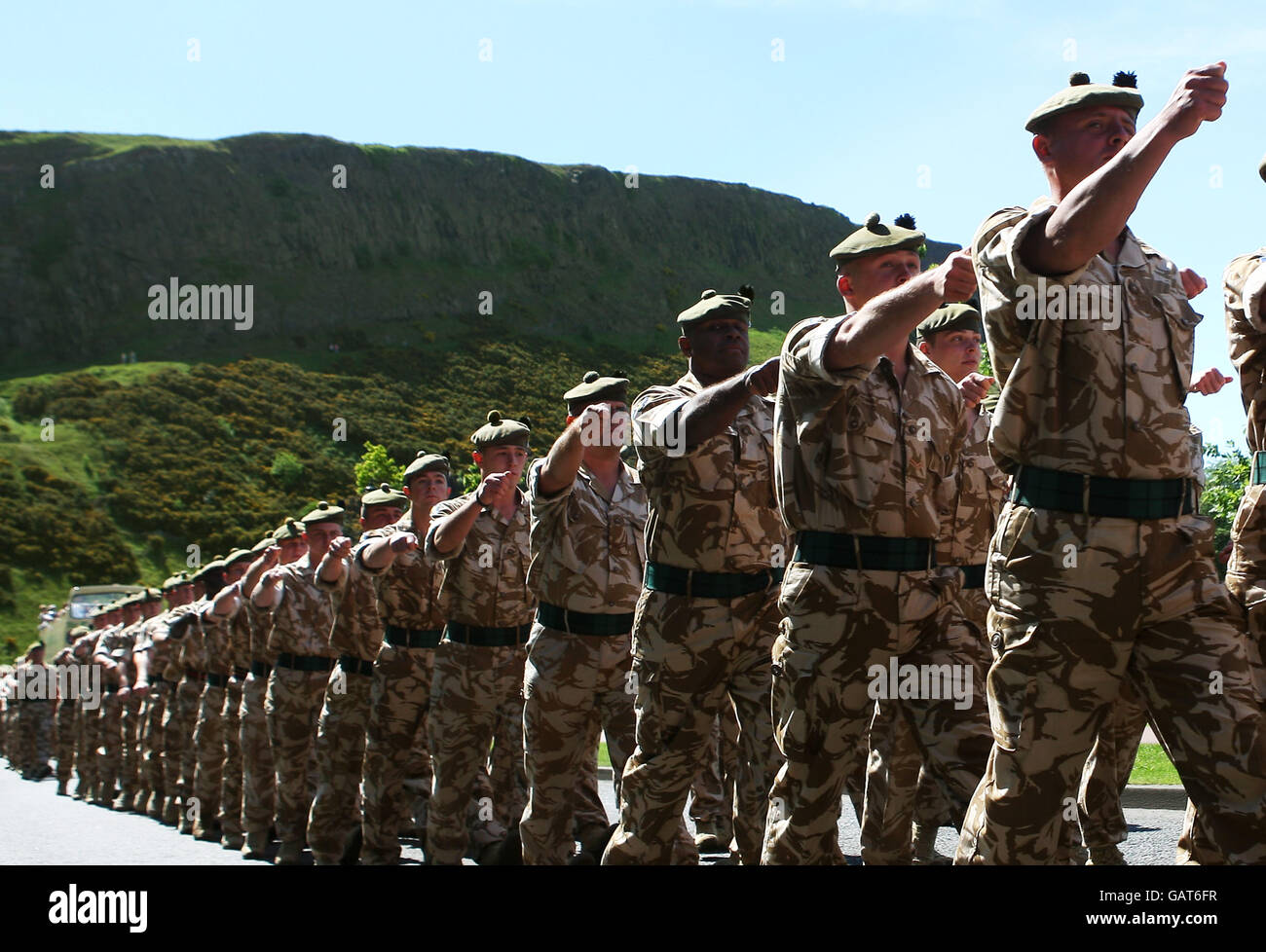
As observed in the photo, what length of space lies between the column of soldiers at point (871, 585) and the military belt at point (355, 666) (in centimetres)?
3

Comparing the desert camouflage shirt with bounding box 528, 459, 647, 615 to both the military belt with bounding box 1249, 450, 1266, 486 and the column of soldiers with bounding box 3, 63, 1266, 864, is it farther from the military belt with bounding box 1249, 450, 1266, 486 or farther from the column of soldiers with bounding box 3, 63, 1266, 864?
the military belt with bounding box 1249, 450, 1266, 486

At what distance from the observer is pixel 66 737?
2453cm

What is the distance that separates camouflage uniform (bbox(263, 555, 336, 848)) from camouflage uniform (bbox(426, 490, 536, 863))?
9.16ft

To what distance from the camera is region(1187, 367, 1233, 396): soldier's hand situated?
582 centimetres

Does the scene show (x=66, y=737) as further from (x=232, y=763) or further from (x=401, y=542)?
(x=401, y=542)

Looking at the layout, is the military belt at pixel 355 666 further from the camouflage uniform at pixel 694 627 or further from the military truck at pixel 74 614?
the military truck at pixel 74 614

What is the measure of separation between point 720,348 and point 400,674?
452cm

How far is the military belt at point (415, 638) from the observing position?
990 cm

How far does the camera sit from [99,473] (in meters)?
79.6

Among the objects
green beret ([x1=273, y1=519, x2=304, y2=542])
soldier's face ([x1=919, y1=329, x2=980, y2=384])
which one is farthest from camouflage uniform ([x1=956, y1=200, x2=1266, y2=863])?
green beret ([x1=273, y1=519, x2=304, y2=542])
